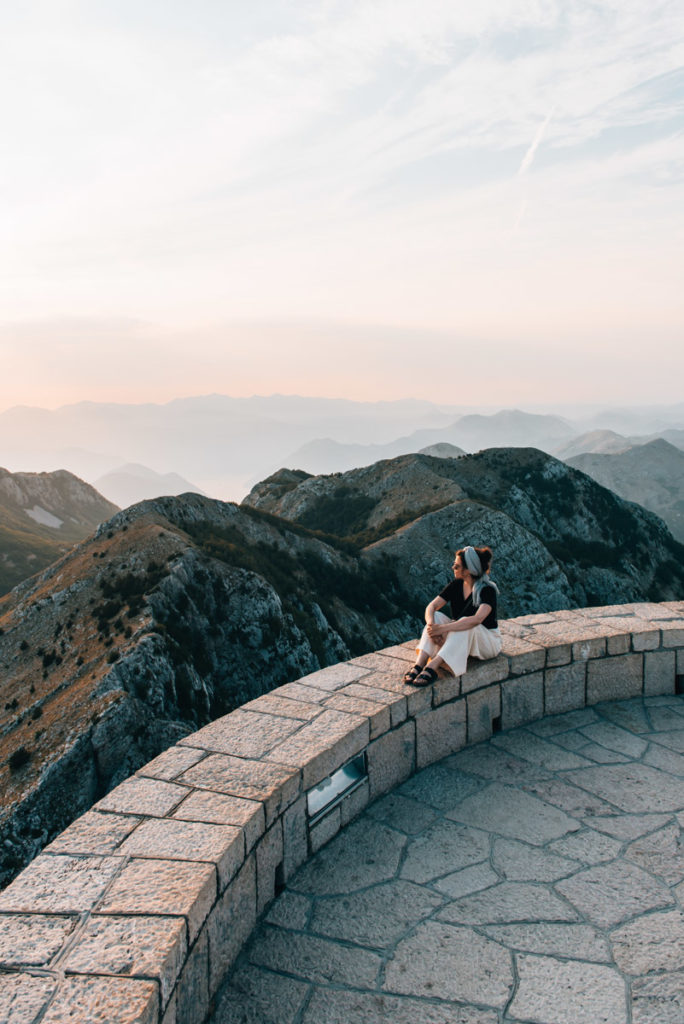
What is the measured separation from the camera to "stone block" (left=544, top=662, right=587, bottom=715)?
6.47 m

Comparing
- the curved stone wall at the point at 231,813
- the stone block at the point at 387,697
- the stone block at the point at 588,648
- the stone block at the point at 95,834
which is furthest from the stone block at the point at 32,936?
the stone block at the point at 588,648

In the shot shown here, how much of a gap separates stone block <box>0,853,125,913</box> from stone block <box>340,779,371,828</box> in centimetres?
181

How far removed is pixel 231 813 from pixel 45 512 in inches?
5612

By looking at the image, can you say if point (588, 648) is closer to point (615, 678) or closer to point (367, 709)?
point (615, 678)

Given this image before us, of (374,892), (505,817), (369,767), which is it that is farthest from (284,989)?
(505,817)

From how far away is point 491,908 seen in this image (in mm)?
3826

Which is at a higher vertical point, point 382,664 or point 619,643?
point 382,664

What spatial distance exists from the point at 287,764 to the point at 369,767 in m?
0.97

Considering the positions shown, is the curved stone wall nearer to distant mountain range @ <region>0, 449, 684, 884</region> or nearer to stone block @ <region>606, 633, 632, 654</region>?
stone block @ <region>606, 633, 632, 654</region>

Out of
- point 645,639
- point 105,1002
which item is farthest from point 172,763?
point 645,639

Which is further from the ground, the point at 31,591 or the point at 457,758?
the point at 457,758

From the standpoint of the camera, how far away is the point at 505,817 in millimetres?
4762

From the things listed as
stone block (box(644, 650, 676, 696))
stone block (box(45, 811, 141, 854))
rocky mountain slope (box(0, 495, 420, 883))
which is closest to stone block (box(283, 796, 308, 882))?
stone block (box(45, 811, 141, 854))

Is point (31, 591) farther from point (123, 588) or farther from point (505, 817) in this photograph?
point (505, 817)
